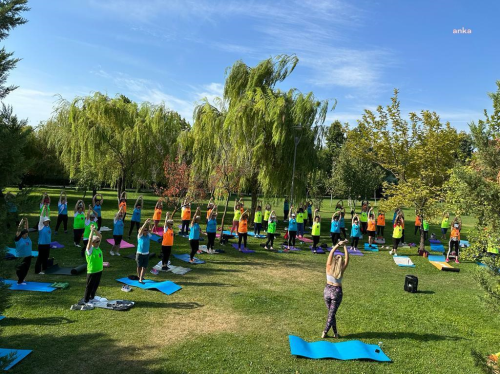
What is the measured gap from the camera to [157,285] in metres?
9.45

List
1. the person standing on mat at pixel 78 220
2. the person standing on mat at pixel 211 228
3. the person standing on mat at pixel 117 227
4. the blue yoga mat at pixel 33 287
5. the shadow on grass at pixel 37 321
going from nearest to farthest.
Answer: the shadow on grass at pixel 37 321
the blue yoga mat at pixel 33 287
the person standing on mat at pixel 117 227
the person standing on mat at pixel 78 220
the person standing on mat at pixel 211 228

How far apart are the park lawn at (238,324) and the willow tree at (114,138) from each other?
11.1 metres

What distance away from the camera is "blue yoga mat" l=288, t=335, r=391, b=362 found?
6.29 metres

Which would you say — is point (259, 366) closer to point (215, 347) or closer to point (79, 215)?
point (215, 347)

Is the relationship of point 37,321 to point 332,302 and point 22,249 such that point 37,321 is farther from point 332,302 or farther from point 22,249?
point 332,302

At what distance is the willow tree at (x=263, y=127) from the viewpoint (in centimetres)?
1819

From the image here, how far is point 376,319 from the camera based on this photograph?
27.1ft

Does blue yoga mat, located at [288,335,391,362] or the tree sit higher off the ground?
the tree

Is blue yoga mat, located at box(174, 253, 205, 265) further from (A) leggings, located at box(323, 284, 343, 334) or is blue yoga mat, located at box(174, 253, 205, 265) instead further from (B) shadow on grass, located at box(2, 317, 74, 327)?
(A) leggings, located at box(323, 284, 343, 334)

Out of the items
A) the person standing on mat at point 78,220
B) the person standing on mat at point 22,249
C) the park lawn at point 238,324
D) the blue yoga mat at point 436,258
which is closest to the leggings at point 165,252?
the park lawn at point 238,324

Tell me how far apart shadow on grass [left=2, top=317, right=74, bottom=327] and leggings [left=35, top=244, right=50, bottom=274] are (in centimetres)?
311

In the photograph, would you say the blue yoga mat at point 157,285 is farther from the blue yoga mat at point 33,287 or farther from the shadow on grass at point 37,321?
the shadow on grass at point 37,321

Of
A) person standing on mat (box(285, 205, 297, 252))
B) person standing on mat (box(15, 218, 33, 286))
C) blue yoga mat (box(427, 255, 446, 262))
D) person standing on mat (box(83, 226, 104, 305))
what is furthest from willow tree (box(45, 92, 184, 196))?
blue yoga mat (box(427, 255, 446, 262))

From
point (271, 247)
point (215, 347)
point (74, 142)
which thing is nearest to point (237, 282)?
point (215, 347)
